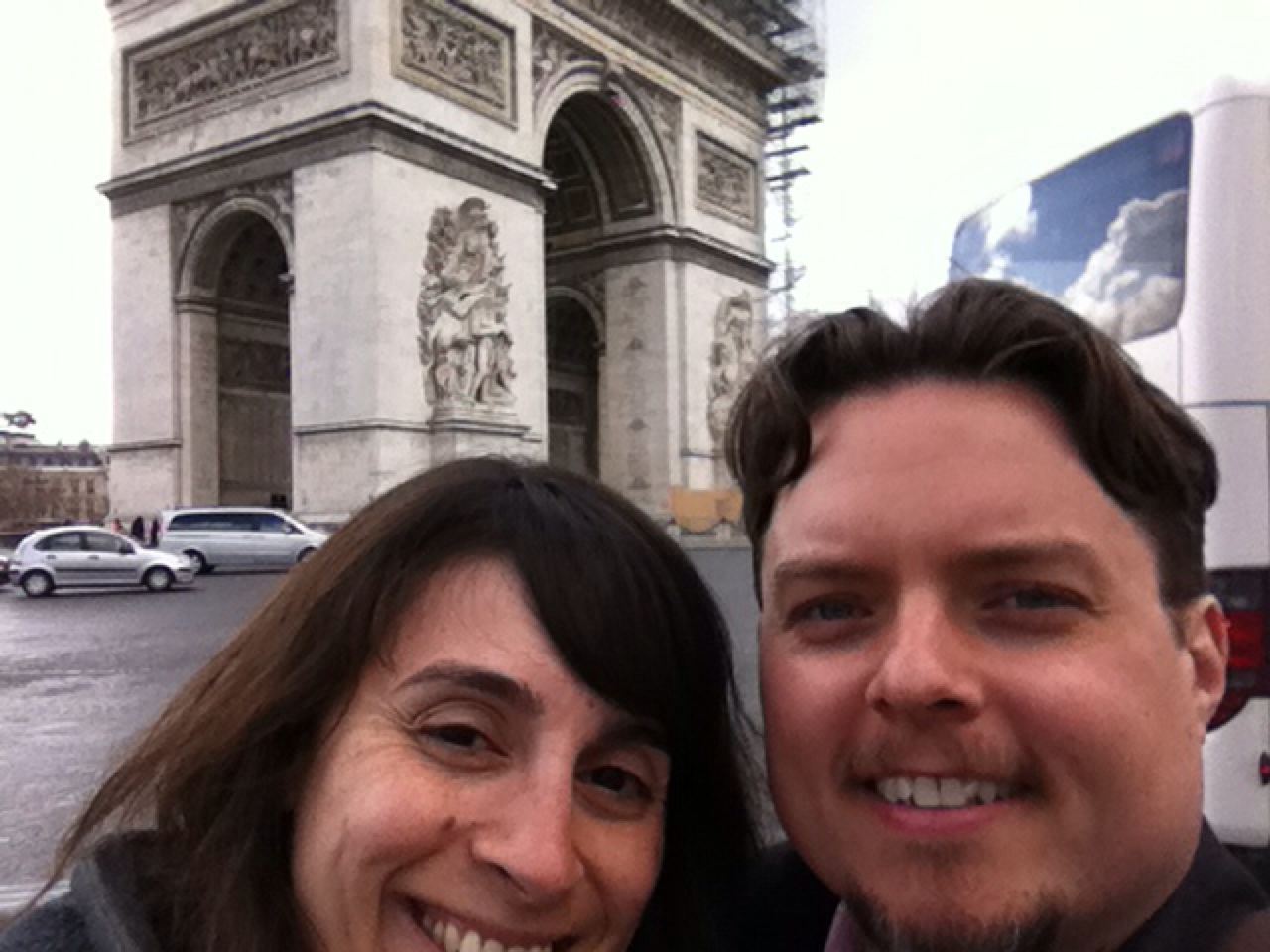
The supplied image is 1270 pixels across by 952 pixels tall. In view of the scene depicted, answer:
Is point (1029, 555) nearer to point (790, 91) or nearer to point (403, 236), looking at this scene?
point (403, 236)

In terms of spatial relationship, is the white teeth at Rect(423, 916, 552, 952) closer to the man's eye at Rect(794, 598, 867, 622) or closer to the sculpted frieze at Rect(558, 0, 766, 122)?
the man's eye at Rect(794, 598, 867, 622)

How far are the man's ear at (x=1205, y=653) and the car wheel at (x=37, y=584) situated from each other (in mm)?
15174

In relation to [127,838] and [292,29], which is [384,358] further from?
[127,838]

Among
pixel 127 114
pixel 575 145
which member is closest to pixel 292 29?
pixel 127 114

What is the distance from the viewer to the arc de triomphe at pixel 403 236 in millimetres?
14445

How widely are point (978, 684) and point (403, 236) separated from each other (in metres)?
14.4

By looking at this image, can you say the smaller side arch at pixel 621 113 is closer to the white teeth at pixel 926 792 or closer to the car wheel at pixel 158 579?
the car wheel at pixel 158 579

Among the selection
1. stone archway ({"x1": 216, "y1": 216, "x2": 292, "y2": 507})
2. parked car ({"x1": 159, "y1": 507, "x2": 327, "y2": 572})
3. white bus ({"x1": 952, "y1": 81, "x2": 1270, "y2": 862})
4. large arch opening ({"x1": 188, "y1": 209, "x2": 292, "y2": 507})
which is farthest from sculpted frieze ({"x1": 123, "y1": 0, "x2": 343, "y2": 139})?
white bus ({"x1": 952, "y1": 81, "x2": 1270, "y2": 862})

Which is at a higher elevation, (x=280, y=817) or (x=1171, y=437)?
(x=1171, y=437)

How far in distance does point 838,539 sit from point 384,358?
13735mm

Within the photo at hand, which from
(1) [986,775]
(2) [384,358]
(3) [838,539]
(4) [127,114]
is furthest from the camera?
(4) [127,114]

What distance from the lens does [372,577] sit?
114cm

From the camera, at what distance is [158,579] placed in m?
13.6

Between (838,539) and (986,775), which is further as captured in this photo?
(838,539)
